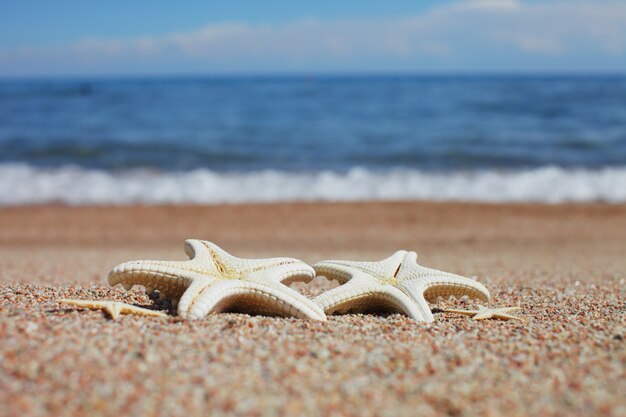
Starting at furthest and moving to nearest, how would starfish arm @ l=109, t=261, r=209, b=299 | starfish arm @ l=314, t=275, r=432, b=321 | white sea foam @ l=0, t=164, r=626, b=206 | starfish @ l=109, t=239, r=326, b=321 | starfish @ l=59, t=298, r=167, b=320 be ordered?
white sea foam @ l=0, t=164, r=626, b=206, starfish arm @ l=314, t=275, r=432, b=321, starfish arm @ l=109, t=261, r=209, b=299, starfish @ l=109, t=239, r=326, b=321, starfish @ l=59, t=298, r=167, b=320

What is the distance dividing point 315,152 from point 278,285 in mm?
15348

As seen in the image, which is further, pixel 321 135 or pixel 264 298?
pixel 321 135

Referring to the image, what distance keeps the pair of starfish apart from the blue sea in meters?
8.84

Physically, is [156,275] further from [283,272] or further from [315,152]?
[315,152]

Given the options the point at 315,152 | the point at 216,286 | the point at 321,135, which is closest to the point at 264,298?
the point at 216,286

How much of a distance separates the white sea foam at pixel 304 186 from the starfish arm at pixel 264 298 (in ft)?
30.3

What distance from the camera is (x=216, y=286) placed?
3740mm

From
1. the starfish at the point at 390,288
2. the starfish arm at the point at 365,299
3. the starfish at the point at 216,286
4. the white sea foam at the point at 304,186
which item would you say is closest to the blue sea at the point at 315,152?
the white sea foam at the point at 304,186

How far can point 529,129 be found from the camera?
22578 mm

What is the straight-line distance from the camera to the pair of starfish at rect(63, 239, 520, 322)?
3.77 meters

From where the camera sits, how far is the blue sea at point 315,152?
13.8 m

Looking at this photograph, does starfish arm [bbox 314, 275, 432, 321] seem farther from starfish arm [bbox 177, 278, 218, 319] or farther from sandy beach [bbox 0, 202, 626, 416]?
starfish arm [bbox 177, 278, 218, 319]

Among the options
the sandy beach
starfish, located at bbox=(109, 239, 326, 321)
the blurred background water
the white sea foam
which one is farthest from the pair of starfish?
the blurred background water

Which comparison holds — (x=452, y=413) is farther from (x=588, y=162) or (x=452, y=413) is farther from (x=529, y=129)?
(x=529, y=129)
